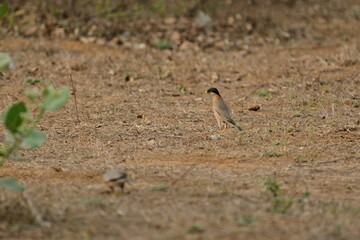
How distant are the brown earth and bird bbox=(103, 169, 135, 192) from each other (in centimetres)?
7

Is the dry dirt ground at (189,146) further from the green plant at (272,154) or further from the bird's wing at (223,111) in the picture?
the bird's wing at (223,111)

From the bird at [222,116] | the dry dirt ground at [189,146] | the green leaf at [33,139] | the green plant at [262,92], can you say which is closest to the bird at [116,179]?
the dry dirt ground at [189,146]

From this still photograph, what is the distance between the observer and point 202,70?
426 inches

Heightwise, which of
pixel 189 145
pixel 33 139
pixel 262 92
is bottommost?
pixel 262 92

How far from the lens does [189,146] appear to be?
6.70 meters

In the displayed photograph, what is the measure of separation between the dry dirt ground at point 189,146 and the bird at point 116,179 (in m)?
0.06

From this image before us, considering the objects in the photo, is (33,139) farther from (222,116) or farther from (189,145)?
(222,116)

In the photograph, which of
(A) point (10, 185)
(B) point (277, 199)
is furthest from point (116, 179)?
(B) point (277, 199)

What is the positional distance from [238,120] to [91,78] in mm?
2890

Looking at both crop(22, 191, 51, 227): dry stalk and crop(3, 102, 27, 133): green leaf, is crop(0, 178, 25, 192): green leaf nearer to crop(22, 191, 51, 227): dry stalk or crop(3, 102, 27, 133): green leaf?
crop(22, 191, 51, 227): dry stalk

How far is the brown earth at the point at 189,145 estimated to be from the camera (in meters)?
4.41

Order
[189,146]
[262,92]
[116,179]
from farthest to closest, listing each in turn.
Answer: [262,92] → [189,146] → [116,179]

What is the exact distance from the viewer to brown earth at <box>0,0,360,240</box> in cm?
441

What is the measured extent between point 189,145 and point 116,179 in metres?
1.71
